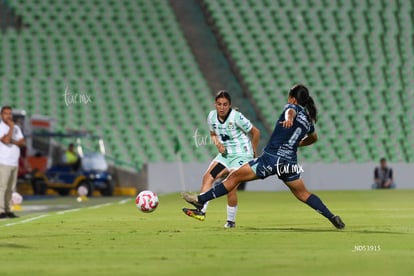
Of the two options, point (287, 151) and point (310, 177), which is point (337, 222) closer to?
point (287, 151)

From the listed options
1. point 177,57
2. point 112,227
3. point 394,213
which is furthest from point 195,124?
point 112,227

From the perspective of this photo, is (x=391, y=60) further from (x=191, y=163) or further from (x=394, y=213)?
(x=394, y=213)

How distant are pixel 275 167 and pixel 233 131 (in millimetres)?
1525

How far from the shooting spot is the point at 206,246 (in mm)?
11062

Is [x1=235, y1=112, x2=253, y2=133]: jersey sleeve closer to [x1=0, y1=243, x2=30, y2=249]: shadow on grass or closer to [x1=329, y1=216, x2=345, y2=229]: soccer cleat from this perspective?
[x1=329, y1=216, x2=345, y2=229]: soccer cleat

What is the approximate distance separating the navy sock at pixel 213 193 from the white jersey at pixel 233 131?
3.88ft

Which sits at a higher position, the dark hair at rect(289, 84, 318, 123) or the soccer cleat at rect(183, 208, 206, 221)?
the dark hair at rect(289, 84, 318, 123)

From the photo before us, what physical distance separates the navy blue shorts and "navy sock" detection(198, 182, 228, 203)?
20.4 inches

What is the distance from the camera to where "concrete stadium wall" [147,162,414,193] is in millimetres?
35625

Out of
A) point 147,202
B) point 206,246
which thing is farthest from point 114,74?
point 206,246

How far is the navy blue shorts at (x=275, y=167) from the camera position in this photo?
13383mm

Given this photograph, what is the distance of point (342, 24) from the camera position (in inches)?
1726

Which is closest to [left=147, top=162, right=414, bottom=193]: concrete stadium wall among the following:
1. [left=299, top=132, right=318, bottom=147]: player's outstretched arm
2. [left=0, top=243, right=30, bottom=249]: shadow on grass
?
[left=299, top=132, right=318, bottom=147]: player's outstretched arm

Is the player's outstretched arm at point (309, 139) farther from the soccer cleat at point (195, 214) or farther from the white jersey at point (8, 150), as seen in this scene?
the white jersey at point (8, 150)
